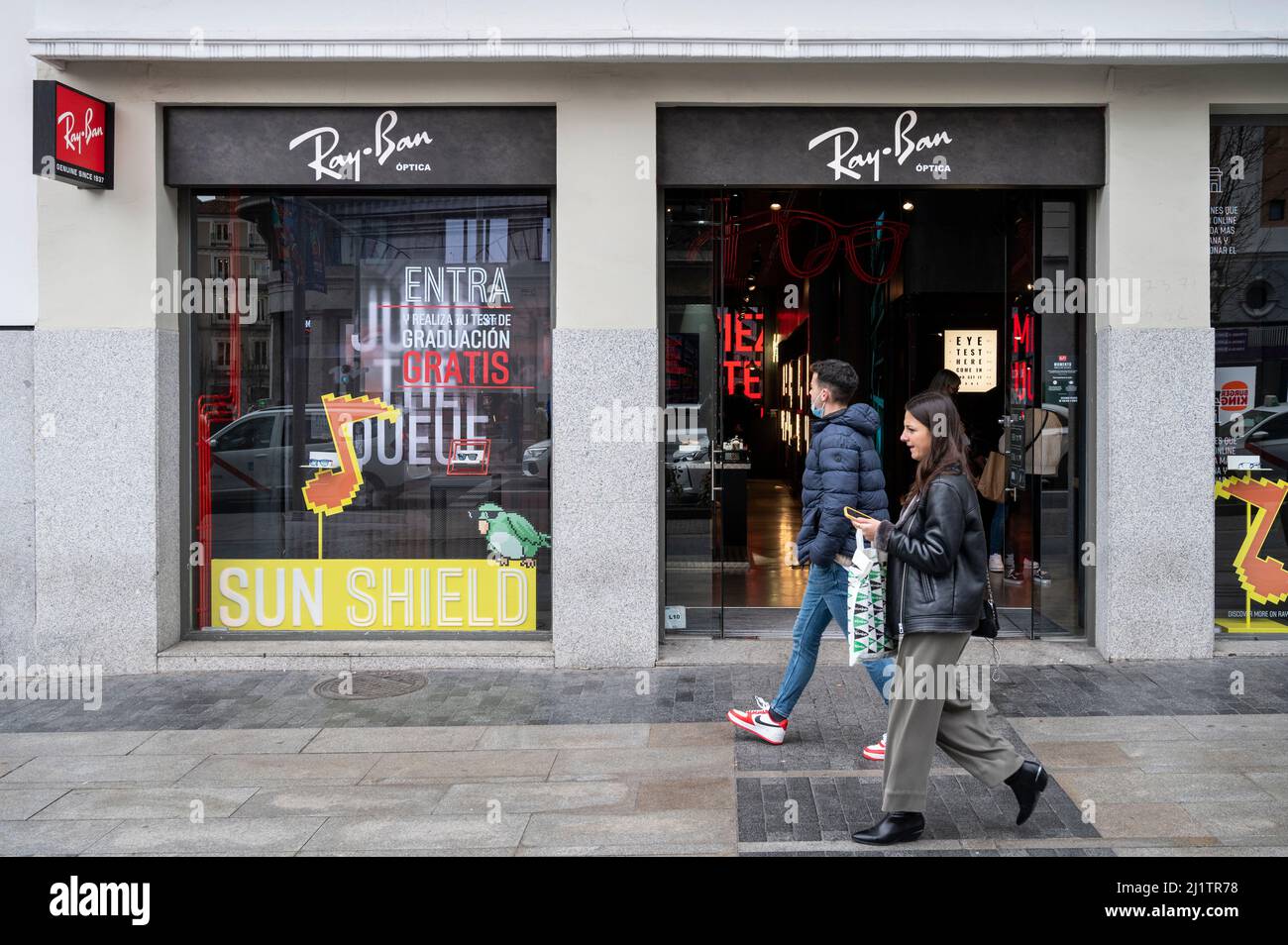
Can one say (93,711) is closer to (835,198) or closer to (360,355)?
(360,355)

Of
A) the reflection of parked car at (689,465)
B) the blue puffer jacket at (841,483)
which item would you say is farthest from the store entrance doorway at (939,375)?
the blue puffer jacket at (841,483)

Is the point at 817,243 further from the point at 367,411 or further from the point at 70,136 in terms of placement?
the point at 70,136

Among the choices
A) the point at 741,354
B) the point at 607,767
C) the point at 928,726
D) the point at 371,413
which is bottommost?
the point at 607,767

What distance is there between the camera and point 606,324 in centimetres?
905

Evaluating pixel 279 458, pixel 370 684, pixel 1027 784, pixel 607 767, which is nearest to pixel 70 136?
pixel 279 458

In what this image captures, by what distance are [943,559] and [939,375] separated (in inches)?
289

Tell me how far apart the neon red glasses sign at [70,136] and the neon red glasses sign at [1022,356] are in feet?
23.1

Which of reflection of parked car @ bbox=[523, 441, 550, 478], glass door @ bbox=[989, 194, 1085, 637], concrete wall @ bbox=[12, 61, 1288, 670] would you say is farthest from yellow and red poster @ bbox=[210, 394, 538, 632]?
glass door @ bbox=[989, 194, 1085, 637]

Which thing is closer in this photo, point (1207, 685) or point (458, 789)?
point (458, 789)
